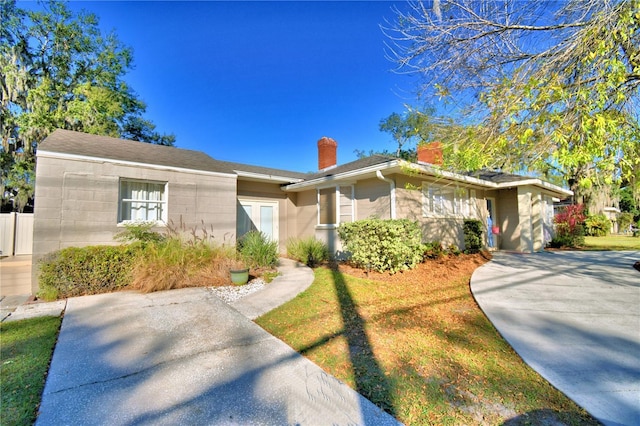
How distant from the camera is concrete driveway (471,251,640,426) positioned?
2.46m

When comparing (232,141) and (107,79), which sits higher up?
(107,79)

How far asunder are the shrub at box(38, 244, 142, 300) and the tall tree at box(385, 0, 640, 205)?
7.40 m

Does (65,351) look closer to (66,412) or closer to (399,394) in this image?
(66,412)

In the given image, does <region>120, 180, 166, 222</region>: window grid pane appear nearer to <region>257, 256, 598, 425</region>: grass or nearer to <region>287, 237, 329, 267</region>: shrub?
<region>287, 237, 329, 267</region>: shrub

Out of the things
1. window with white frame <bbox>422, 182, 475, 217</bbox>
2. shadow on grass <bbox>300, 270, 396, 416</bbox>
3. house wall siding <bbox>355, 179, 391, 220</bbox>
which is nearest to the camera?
shadow on grass <bbox>300, 270, 396, 416</bbox>

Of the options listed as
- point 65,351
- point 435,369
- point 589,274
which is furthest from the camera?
point 589,274

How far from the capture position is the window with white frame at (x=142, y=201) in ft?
24.7

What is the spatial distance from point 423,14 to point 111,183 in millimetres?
8149

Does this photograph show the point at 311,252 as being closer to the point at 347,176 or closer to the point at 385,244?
the point at 347,176

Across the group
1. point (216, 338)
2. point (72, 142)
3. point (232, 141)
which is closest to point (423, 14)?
point (216, 338)

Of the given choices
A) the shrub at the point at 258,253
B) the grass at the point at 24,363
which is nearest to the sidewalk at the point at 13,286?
the grass at the point at 24,363

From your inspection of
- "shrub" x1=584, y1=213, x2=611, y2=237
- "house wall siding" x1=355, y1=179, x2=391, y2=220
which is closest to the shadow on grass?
"house wall siding" x1=355, y1=179, x2=391, y2=220

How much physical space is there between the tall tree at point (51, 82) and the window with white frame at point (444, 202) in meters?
17.0

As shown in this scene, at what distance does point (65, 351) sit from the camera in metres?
3.30
